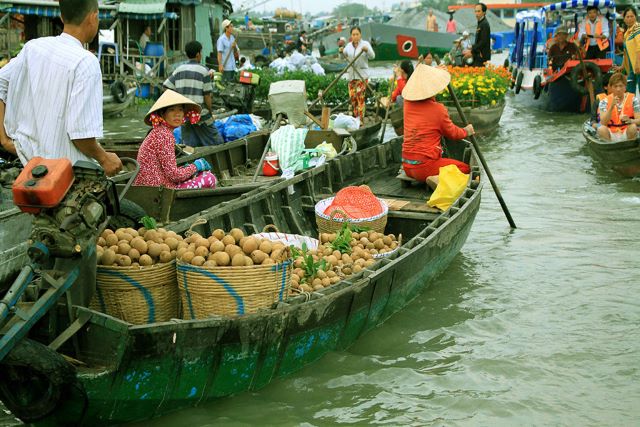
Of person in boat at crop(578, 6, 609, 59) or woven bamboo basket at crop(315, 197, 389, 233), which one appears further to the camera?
person in boat at crop(578, 6, 609, 59)

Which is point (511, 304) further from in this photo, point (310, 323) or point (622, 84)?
point (622, 84)

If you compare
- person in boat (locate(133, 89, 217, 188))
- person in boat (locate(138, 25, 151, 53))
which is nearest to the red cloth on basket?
person in boat (locate(133, 89, 217, 188))

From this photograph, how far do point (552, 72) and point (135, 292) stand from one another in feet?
46.3

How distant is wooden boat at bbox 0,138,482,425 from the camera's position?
394cm

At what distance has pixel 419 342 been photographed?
5.89 m

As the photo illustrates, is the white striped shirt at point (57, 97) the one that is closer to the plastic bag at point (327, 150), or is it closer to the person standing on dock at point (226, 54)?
the plastic bag at point (327, 150)

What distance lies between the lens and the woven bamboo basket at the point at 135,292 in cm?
432

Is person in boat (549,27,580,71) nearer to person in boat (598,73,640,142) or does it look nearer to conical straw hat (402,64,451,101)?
person in boat (598,73,640,142)

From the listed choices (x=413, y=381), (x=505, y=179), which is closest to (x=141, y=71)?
(x=505, y=179)

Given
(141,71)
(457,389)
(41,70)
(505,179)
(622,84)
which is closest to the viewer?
(41,70)

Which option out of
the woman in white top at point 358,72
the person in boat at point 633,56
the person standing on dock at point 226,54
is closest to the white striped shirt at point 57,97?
the woman in white top at point 358,72

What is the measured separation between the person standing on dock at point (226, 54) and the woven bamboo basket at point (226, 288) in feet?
37.9

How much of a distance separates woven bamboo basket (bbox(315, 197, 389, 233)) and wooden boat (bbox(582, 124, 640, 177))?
4.98m

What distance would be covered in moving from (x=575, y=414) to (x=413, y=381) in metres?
1.02
